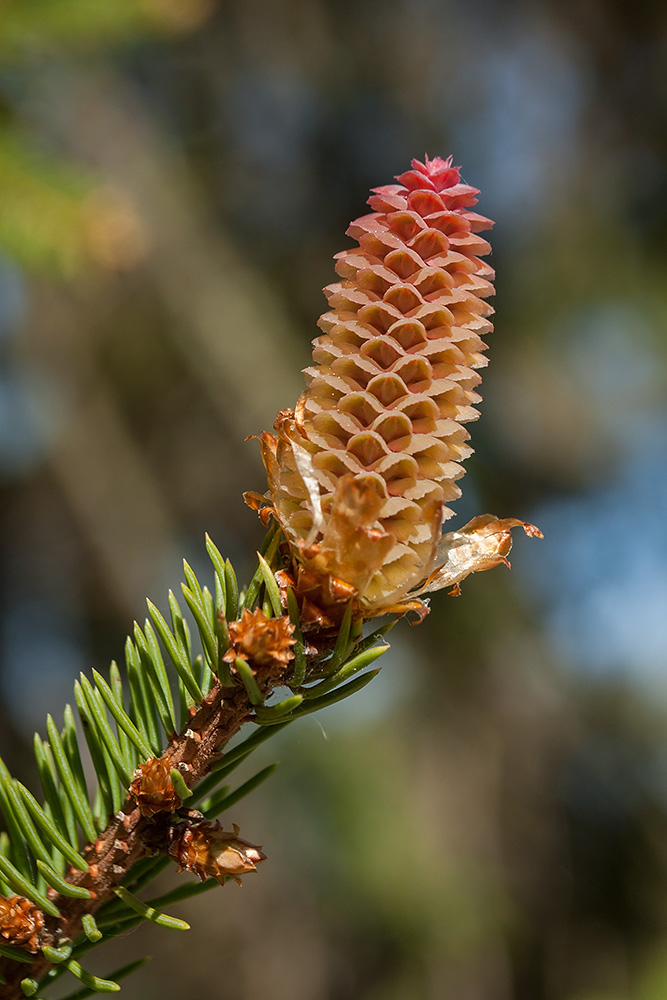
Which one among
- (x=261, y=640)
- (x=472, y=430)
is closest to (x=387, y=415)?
(x=261, y=640)

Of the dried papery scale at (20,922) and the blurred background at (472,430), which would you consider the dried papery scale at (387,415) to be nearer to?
the dried papery scale at (20,922)

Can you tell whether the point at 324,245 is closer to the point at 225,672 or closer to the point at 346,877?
the point at 346,877

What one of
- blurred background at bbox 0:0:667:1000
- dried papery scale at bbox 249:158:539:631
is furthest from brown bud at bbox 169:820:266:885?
blurred background at bbox 0:0:667:1000

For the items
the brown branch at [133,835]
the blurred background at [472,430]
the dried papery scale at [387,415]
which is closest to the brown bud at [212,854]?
the brown branch at [133,835]

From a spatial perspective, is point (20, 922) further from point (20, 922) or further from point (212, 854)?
point (212, 854)

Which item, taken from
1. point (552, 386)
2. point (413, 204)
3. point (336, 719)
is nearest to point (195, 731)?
point (413, 204)

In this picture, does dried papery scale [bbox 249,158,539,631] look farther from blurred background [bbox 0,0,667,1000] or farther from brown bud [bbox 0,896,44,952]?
blurred background [bbox 0,0,667,1000]
